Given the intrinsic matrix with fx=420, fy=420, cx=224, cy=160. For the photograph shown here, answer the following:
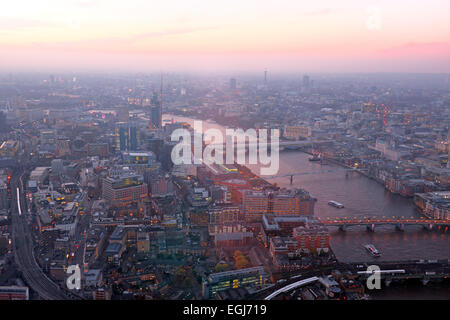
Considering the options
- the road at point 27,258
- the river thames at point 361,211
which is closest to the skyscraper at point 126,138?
the river thames at point 361,211

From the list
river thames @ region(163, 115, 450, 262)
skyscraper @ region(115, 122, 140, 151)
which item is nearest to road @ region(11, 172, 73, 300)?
river thames @ region(163, 115, 450, 262)

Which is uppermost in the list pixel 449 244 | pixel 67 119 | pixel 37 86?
pixel 37 86

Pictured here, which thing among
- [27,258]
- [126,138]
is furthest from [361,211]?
[126,138]

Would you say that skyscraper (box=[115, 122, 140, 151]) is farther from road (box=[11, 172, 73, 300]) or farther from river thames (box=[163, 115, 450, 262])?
road (box=[11, 172, 73, 300])

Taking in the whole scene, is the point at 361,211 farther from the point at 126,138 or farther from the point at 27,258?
the point at 126,138

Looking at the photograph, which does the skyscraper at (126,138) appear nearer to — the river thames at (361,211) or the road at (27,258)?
the river thames at (361,211)

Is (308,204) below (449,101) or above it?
below
